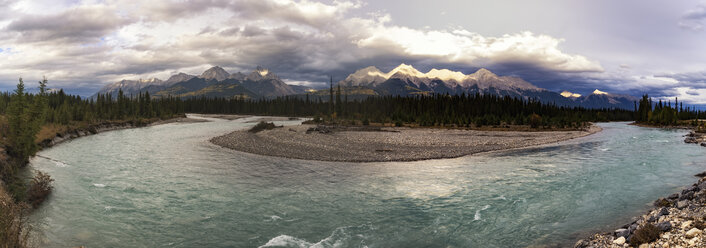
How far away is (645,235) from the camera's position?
41.0ft

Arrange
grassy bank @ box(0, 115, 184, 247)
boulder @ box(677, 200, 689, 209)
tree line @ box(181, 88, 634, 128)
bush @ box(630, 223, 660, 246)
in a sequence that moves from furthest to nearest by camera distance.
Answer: tree line @ box(181, 88, 634, 128)
boulder @ box(677, 200, 689, 209)
grassy bank @ box(0, 115, 184, 247)
bush @ box(630, 223, 660, 246)

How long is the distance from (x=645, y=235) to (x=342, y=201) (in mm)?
14716

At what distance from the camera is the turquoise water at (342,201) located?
16.2 metres

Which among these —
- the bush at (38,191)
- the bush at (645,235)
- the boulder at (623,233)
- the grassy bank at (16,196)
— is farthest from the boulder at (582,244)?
the bush at (38,191)

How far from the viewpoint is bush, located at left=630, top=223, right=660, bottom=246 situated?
12320 mm

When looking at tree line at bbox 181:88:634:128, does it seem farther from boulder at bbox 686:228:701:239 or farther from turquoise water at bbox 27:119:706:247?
boulder at bbox 686:228:701:239

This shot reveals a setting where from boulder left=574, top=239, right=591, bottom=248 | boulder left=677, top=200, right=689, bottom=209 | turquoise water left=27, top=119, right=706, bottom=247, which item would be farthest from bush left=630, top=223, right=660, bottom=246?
boulder left=677, top=200, right=689, bottom=209

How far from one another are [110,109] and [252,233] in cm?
14254

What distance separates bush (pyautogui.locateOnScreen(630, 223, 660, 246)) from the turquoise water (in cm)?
291

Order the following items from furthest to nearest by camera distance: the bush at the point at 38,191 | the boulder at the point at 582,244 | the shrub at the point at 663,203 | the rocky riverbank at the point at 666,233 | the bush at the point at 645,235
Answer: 1. the bush at the point at 38,191
2. the shrub at the point at 663,203
3. the boulder at the point at 582,244
4. the bush at the point at 645,235
5. the rocky riverbank at the point at 666,233

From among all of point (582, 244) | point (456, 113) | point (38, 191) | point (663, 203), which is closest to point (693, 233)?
point (582, 244)

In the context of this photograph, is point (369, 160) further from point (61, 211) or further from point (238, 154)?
point (61, 211)

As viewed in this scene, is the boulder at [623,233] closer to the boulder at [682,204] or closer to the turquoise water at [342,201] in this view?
the turquoise water at [342,201]

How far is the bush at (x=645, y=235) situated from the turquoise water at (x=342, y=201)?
291 centimetres
